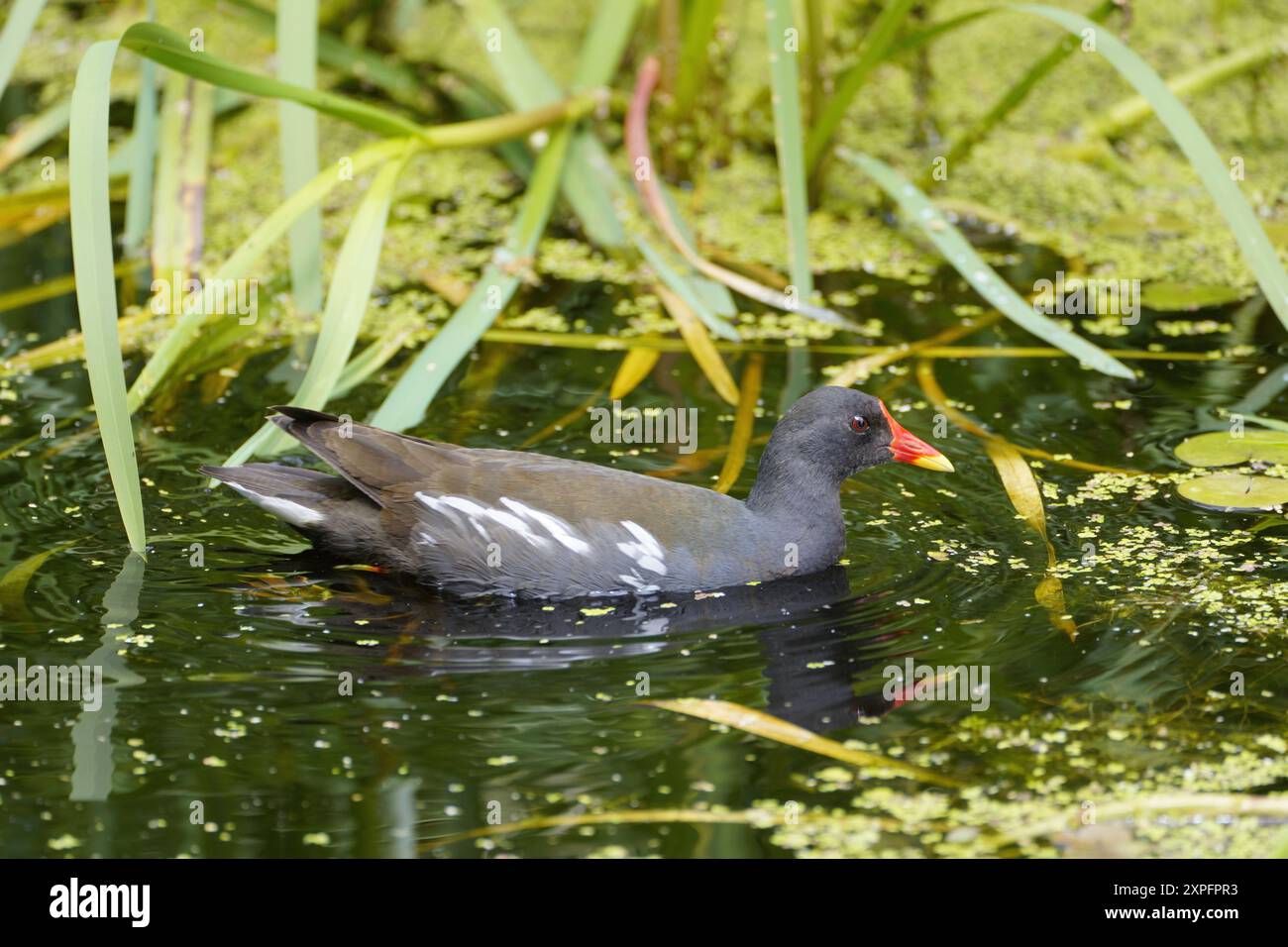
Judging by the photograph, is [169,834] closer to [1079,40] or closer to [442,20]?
[1079,40]

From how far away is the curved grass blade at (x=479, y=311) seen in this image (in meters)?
4.98

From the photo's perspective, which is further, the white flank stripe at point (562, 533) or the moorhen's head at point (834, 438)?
the moorhen's head at point (834, 438)

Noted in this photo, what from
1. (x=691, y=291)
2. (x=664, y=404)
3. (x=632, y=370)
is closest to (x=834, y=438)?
(x=664, y=404)

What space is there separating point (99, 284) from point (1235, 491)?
2.96 m

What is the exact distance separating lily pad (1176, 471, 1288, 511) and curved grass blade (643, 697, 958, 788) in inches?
64.8

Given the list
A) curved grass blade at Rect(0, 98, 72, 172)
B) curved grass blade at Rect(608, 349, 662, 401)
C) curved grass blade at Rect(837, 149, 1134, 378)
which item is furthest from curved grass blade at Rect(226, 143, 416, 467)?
curved grass blade at Rect(0, 98, 72, 172)

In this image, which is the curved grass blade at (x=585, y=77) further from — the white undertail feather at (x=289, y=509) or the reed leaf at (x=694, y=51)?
the white undertail feather at (x=289, y=509)

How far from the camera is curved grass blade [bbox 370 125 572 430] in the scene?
4984mm

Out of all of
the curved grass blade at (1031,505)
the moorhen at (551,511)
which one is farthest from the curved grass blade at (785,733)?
the curved grass blade at (1031,505)

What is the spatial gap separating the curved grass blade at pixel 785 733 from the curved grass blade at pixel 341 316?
1.47 metres

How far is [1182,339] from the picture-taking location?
5.98m
